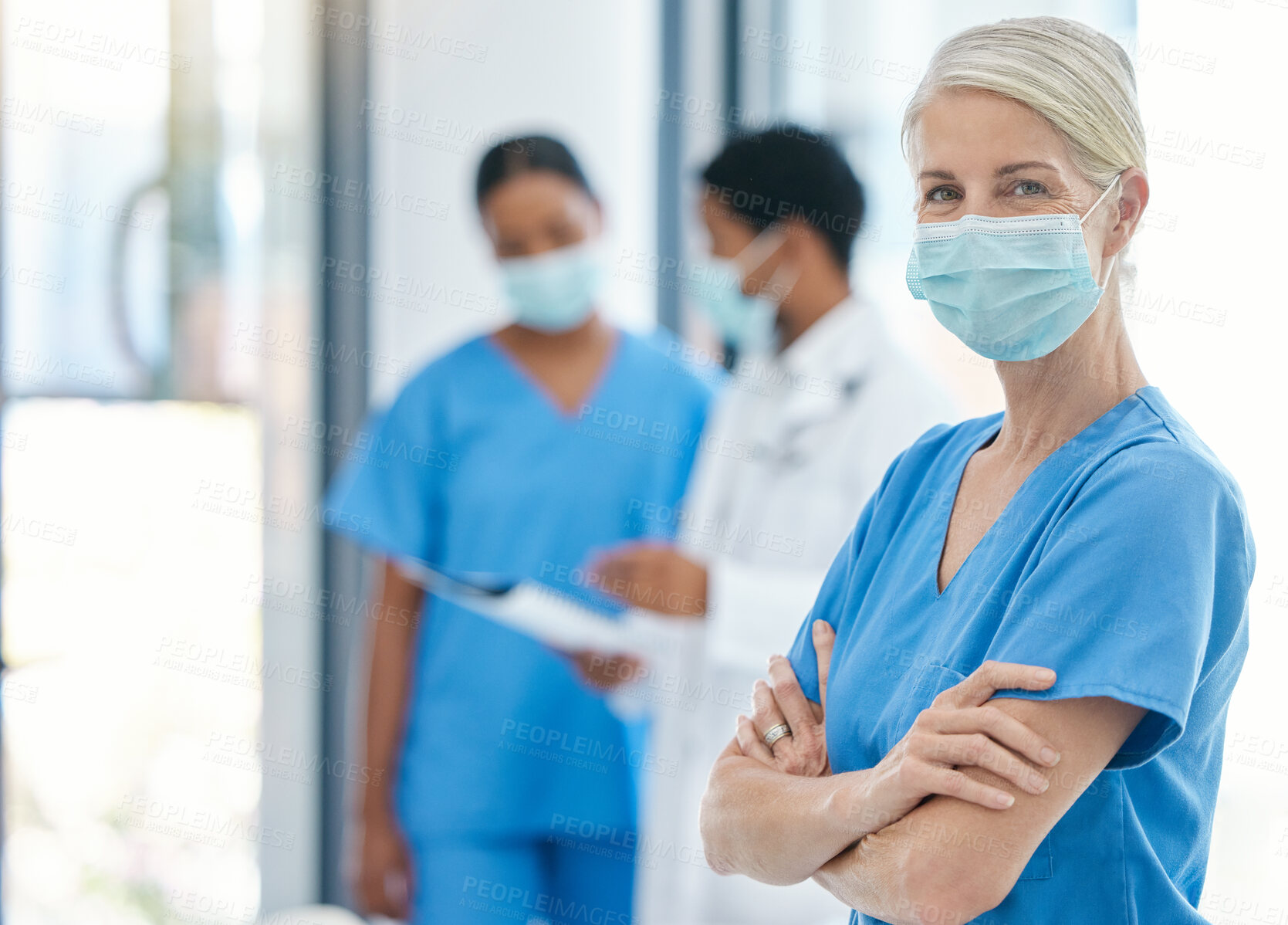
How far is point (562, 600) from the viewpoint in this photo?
1922 millimetres

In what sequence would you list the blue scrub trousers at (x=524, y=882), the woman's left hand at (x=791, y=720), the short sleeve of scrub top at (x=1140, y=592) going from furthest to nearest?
A: the blue scrub trousers at (x=524, y=882) < the woman's left hand at (x=791, y=720) < the short sleeve of scrub top at (x=1140, y=592)

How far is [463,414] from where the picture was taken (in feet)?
6.79

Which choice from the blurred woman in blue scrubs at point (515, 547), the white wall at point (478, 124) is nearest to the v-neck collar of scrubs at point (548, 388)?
the blurred woman in blue scrubs at point (515, 547)

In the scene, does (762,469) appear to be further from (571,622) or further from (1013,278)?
Result: (1013,278)

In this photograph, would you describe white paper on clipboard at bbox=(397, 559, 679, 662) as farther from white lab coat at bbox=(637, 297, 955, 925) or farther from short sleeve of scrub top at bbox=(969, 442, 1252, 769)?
short sleeve of scrub top at bbox=(969, 442, 1252, 769)

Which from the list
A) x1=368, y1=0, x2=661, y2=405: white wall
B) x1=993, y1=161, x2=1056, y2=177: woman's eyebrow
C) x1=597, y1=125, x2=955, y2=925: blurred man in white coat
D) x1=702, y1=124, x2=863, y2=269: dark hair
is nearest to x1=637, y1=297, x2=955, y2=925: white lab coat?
x1=597, y1=125, x2=955, y2=925: blurred man in white coat

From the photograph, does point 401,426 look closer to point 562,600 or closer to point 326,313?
point 562,600

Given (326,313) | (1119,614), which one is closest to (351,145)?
(326,313)

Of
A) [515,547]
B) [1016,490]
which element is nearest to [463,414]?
[515,547]

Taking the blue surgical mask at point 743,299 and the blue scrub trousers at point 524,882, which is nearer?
the blue surgical mask at point 743,299

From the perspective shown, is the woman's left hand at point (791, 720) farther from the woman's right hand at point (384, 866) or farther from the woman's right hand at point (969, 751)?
the woman's right hand at point (384, 866)

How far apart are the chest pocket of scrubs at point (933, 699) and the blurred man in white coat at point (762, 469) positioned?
64cm

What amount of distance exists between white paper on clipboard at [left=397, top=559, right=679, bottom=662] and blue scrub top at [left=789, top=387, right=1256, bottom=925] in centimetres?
85

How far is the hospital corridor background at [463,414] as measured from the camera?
144 centimetres
